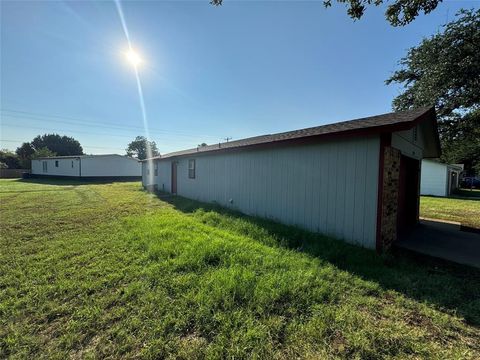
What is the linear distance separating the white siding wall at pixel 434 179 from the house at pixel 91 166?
31157mm

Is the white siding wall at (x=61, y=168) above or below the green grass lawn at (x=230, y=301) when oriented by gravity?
above

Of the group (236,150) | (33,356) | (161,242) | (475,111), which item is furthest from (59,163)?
(475,111)

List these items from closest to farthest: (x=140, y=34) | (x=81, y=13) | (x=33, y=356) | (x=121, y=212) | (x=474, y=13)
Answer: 1. (x=33, y=356)
2. (x=81, y=13)
3. (x=140, y=34)
4. (x=121, y=212)
5. (x=474, y=13)

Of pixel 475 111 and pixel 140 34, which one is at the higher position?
pixel 140 34

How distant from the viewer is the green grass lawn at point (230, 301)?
2.16 meters

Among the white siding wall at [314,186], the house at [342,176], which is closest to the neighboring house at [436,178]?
the house at [342,176]

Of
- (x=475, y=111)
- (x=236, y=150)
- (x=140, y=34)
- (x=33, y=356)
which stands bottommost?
(x=33, y=356)

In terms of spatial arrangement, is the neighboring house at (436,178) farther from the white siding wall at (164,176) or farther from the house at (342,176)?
the white siding wall at (164,176)

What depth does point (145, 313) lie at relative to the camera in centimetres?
260

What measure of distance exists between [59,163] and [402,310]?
1432 inches

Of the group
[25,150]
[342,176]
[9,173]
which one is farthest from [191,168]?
[25,150]

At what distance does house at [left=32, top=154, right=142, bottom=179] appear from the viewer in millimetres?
26875

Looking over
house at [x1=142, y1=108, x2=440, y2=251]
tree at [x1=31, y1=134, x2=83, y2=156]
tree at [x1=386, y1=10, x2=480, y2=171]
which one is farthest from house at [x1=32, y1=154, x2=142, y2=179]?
tree at [x1=386, y1=10, x2=480, y2=171]

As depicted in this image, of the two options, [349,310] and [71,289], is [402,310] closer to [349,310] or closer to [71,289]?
[349,310]
